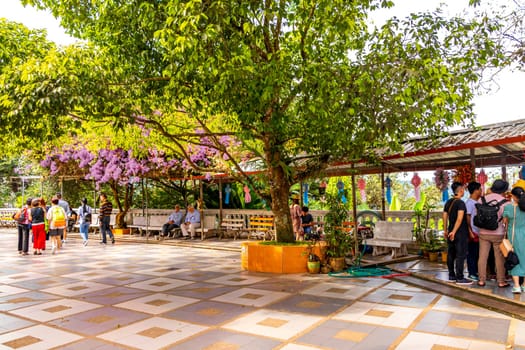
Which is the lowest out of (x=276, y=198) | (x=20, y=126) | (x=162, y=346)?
(x=162, y=346)

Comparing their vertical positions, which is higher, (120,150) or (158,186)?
(120,150)

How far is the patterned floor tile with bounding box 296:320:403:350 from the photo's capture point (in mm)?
4406

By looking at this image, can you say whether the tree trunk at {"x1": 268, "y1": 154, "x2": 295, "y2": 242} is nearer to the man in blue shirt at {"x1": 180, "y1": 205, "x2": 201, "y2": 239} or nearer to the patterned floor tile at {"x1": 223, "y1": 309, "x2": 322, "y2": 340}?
the patterned floor tile at {"x1": 223, "y1": 309, "x2": 322, "y2": 340}

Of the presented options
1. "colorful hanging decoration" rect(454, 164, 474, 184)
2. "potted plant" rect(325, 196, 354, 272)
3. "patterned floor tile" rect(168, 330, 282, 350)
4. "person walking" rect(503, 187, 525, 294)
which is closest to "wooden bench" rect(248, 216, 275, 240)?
"potted plant" rect(325, 196, 354, 272)

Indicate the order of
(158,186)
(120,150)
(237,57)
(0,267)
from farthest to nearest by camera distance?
1. (158,186)
2. (120,150)
3. (0,267)
4. (237,57)

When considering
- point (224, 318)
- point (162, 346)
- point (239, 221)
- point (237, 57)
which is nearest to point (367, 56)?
point (237, 57)

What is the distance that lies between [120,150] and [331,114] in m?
12.0

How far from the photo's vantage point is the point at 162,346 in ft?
14.9

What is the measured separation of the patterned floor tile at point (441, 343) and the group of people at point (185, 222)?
460 inches

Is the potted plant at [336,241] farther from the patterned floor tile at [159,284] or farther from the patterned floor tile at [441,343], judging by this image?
the patterned floor tile at [441,343]

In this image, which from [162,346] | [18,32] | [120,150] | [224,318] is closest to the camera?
[162,346]

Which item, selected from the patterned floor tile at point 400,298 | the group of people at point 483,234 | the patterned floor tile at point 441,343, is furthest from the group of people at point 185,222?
the patterned floor tile at point 441,343

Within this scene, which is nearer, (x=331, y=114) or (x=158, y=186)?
(x=331, y=114)

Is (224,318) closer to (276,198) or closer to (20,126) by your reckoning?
(276,198)
